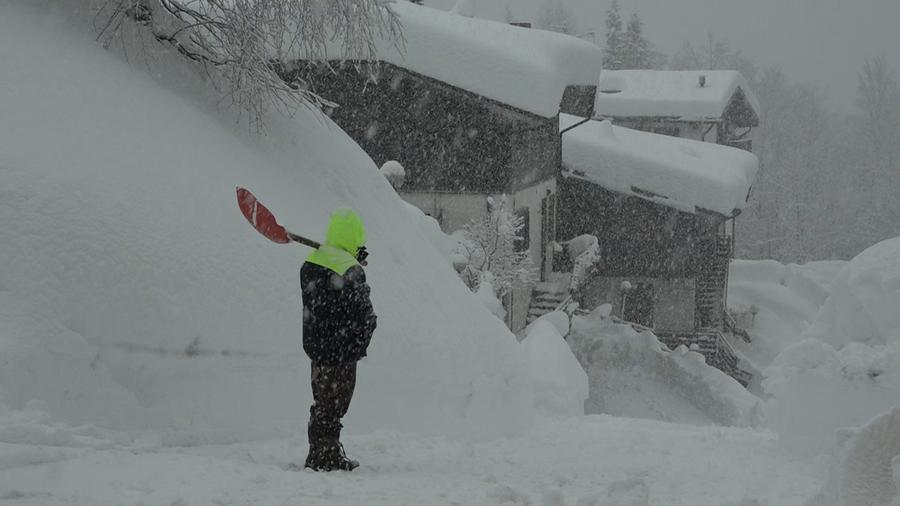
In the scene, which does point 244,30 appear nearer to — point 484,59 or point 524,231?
point 484,59

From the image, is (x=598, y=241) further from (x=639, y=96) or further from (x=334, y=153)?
(x=334, y=153)

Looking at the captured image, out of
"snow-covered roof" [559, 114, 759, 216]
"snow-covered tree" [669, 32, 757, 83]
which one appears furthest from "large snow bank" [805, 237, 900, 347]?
"snow-covered tree" [669, 32, 757, 83]

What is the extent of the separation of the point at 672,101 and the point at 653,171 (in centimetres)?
1300

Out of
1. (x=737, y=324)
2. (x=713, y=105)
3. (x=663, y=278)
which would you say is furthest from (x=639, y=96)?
(x=663, y=278)

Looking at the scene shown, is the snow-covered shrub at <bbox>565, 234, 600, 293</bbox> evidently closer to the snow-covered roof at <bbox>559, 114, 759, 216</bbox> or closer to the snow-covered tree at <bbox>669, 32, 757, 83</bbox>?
the snow-covered roof at <bbox>559, 114, 759, 216</bbox>

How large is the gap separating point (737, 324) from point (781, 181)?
21.9 meters

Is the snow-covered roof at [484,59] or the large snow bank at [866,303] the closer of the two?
the large snow bank at [866,303]

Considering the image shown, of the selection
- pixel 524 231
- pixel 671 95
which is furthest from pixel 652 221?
pixel 671 95

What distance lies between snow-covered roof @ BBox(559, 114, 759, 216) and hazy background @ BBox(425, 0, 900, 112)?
10045 centimetres

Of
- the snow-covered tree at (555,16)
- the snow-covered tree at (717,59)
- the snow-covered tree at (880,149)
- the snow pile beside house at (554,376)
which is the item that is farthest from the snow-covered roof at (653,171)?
the snow-covered tree at (555,16)

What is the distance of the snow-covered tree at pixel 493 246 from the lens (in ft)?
61.7

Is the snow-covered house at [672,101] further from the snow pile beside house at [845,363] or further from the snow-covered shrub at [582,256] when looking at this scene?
the snow pile beside house at [845,363]

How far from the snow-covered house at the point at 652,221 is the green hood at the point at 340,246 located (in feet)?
67.3

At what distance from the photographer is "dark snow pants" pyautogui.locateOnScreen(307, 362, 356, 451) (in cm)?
532
